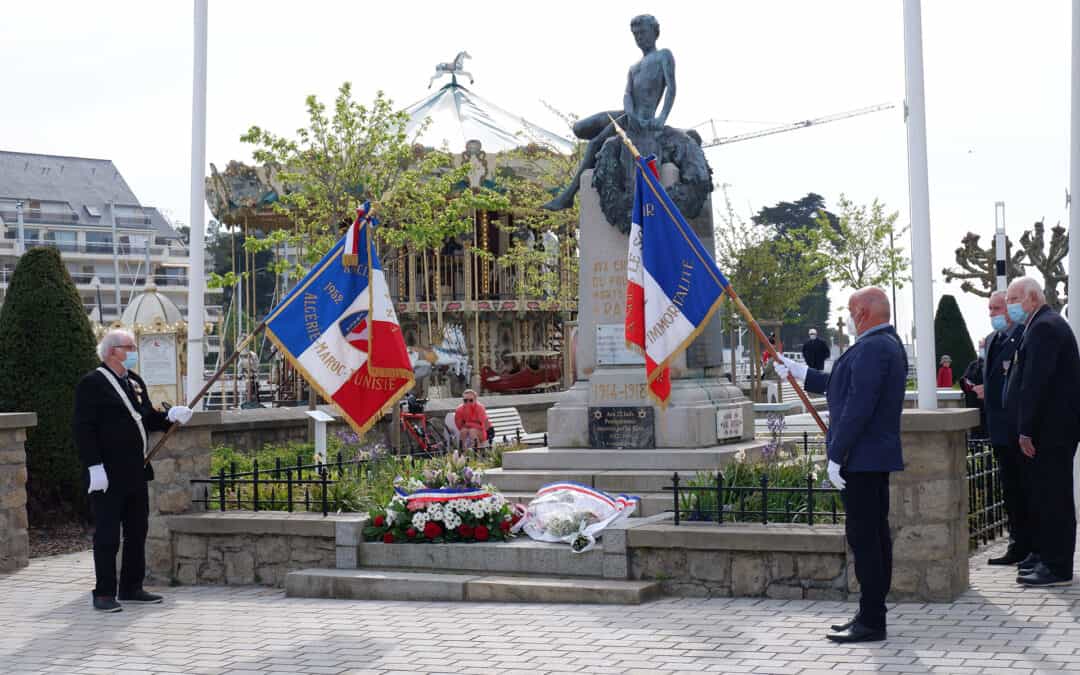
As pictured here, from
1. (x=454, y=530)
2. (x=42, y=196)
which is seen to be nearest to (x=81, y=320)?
(x=454, y=530)

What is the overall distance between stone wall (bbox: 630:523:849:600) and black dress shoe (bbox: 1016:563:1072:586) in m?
1.32

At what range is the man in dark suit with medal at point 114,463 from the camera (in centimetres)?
1094

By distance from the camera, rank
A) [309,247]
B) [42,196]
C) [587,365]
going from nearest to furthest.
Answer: [587,365] < [309,247] < [42,196]

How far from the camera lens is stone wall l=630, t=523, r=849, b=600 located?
392 inches

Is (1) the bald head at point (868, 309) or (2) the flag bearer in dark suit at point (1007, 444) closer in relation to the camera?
(1) the bald head at point (868, 309)

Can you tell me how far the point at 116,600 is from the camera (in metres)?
11.1

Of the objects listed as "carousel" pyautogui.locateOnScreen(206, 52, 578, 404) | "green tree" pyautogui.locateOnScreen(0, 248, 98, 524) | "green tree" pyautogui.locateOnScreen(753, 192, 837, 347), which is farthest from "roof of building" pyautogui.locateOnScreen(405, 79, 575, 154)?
"green tree" pyautogui.locateOnScreen(753, 192, 837, 347)

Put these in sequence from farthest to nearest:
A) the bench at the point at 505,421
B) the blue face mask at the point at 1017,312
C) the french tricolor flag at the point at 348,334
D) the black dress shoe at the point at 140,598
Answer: the bench at the point at 505,421, the french tricolor flag at the point at 348,334, the black dress shoe at the point at 140,598, the blue face mask at the point at 1017,312

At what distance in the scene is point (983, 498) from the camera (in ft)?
40.1

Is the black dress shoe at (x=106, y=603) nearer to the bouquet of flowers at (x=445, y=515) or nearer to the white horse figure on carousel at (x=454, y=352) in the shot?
the bouquet of flowers at (x=445, y=515)

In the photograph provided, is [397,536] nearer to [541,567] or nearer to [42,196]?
[541,567]

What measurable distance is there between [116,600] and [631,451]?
5.52 m

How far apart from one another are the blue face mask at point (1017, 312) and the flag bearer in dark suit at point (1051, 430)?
1.06 ft

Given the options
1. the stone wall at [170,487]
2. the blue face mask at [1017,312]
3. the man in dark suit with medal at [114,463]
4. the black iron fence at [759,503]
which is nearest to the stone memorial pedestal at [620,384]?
the black iron fence at [759,503]
